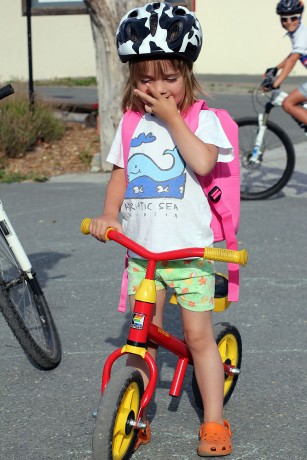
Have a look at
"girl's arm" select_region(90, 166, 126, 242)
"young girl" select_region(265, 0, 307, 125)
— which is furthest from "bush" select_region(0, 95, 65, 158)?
"girl's arm" select_region(90, 166, 126, 242)

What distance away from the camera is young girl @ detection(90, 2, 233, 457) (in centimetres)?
390

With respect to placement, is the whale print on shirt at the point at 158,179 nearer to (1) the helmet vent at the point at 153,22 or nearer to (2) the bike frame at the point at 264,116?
(1) the helmet vent at the point at 153,22

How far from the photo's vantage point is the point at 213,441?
416cm

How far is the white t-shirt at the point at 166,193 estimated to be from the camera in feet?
13.2

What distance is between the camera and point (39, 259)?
7.65 m

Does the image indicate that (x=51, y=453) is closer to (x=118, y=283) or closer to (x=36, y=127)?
(x=118, y=283)

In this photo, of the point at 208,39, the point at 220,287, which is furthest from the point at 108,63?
the point at 208,39

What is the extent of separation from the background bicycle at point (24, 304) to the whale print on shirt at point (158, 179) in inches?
47.1

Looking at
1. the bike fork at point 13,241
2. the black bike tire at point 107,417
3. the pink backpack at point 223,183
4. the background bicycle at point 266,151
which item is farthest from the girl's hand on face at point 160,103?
the background bicycle at point 266,151

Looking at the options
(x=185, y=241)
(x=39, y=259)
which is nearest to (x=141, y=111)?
(x=185, y=241)

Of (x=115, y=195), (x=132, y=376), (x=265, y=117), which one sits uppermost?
(x=115, y=195)

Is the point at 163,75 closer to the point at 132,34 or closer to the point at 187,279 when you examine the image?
the point at 132,34

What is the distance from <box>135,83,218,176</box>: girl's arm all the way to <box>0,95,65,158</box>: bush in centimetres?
838

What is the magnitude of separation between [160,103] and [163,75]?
14cm
